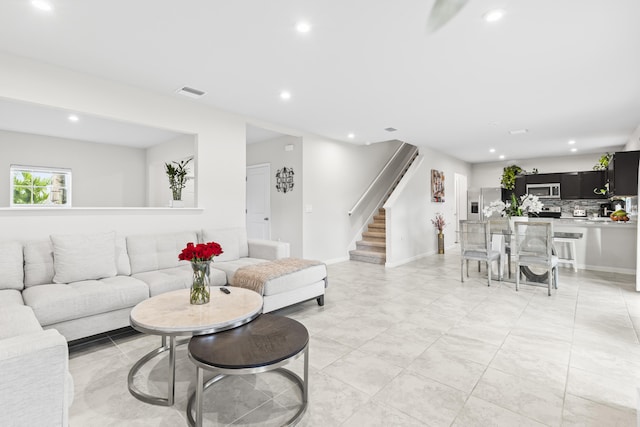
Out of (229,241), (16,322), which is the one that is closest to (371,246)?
(229,241)

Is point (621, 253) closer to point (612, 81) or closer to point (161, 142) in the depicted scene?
point (612, 81)

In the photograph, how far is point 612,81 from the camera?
347 cm

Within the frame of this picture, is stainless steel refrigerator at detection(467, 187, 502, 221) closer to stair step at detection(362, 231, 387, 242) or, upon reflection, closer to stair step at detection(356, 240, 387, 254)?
stair step at detection(362, 231, 387, 242)

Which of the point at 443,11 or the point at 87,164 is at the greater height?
the point at 443,11

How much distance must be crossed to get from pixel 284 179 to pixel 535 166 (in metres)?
7.61

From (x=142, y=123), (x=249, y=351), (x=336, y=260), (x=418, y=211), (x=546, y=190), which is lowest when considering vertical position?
(x=336, y=260)

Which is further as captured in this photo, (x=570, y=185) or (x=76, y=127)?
(x=570, y=185)

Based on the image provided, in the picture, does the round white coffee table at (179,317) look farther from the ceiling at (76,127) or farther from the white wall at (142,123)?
the ceiling at (76,127)

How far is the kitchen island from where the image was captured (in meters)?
5.39

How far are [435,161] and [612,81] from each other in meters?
4.27

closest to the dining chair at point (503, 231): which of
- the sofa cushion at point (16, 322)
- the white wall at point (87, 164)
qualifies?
the sofa cushion at point (16, 322)

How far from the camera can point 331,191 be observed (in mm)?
6215

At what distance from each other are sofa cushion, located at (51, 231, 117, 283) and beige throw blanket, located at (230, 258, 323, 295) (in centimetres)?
118

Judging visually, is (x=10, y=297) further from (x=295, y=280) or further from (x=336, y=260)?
(x=336, y=260)
